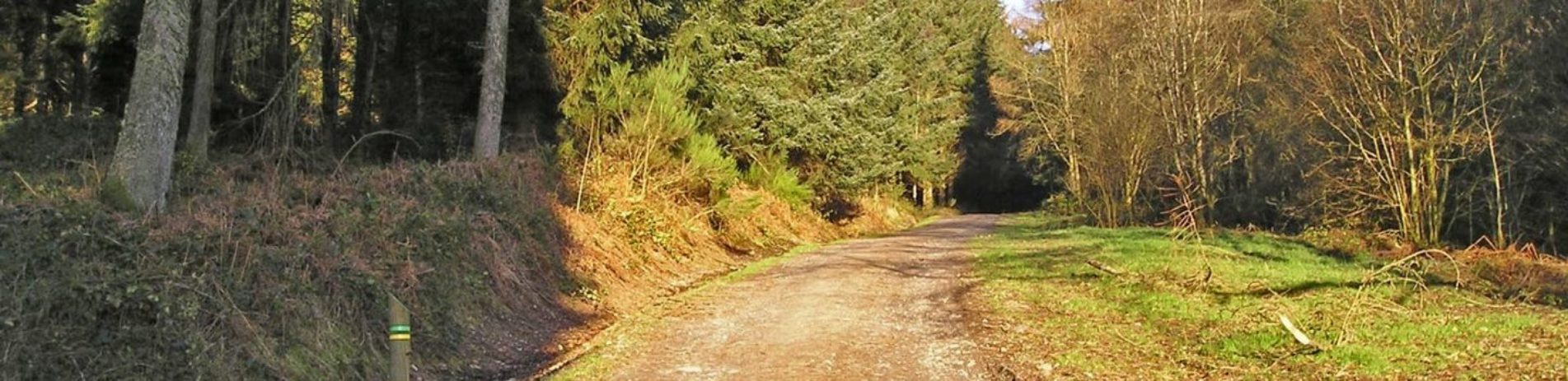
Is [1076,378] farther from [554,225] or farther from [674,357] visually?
[554,225]

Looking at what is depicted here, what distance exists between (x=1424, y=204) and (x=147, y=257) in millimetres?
23035

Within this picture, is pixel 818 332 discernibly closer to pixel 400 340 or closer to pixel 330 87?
pixel 400 340

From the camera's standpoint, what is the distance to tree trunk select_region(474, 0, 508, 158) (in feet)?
50.8

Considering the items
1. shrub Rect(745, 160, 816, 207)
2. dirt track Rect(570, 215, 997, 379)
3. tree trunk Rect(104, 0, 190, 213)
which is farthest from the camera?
shrub Rect(745, 160, 816, 207)

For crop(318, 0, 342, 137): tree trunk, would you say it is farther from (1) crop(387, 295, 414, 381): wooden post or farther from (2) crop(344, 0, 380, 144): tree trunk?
(1) crop(387, 295, 414, 381): wooden post

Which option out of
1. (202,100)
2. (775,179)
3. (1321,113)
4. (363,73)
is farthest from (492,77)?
(1321,113)

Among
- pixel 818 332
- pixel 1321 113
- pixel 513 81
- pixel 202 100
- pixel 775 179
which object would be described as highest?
pixel 1321 113

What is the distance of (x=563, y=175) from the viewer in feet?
52.3

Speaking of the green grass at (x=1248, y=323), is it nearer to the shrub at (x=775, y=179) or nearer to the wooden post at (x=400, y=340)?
the wooden post at (x=400, y=340)

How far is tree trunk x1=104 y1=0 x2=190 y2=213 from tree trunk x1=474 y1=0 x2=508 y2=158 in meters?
5.50

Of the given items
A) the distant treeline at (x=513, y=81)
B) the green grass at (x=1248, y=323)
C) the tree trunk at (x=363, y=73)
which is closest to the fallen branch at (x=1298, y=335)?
the green grass at (x=1248, y=323)

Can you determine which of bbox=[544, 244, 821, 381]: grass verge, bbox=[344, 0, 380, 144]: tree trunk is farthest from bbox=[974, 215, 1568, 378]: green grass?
bbox=[344, 0, 380, 144]: tree trunk

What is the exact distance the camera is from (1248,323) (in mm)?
9359

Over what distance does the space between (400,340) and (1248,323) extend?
23.5ft
